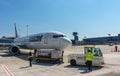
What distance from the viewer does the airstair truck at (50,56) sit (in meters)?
23.1

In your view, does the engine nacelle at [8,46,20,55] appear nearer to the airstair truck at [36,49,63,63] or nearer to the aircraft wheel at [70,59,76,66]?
the airstair truck at [36,49,63,63]

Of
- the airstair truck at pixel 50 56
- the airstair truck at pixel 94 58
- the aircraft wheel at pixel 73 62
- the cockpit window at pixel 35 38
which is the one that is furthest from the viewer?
the cockpit window at pixel 35 38

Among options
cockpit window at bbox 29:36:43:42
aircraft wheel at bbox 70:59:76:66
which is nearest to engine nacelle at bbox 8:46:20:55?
cockpit window at bbox 29:36:43:42

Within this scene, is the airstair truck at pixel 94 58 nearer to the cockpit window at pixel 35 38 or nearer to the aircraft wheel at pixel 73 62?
the aircraft wheel at pixel 73 62

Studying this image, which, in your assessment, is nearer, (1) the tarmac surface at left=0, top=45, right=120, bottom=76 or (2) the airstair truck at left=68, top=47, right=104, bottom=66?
(1) the tarmac surface at left=0, top=45, right=120, bottom=76

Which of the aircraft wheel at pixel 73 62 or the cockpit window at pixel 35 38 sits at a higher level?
the cockpit window at pixel 35 38

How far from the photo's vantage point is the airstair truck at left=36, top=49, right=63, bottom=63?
75.9 ft

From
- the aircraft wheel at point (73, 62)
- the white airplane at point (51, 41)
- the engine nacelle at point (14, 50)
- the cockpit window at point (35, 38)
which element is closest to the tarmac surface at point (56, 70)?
the aircraft wheel at point (73, 62)

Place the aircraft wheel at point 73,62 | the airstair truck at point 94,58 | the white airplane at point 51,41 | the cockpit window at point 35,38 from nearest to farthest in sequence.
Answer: the airstair truck at point 94,58
the aircraft wheel at point 73,62
the white airplane at point 51,41
the cockpit window at point 35,38

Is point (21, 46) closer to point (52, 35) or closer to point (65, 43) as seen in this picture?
point (52, 35)

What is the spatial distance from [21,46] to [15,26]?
27.7m

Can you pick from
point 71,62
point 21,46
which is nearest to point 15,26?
point 21,46

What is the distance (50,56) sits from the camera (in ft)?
78.0

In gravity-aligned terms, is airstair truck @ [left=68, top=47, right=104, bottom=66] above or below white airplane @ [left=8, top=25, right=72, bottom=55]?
below
